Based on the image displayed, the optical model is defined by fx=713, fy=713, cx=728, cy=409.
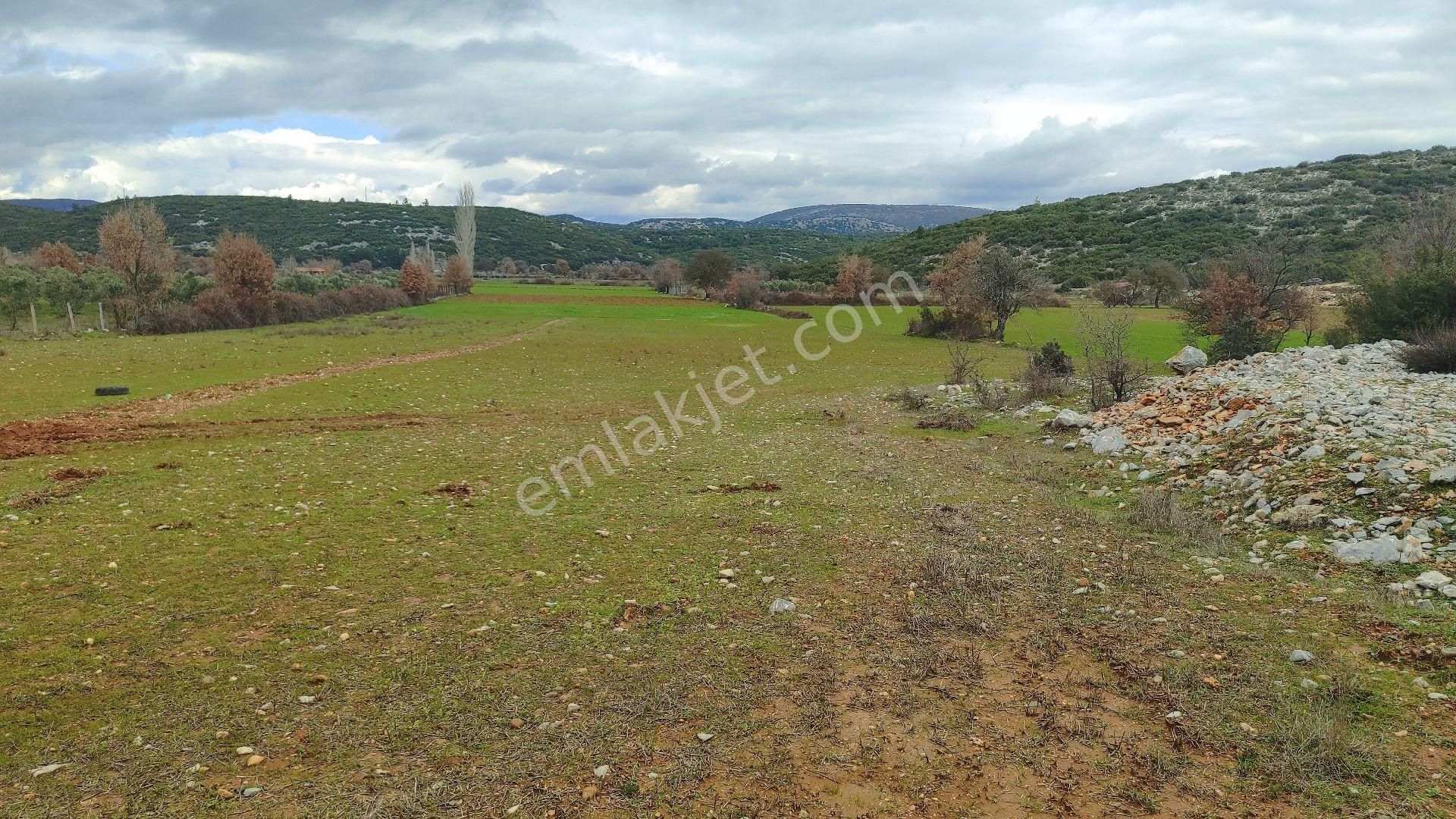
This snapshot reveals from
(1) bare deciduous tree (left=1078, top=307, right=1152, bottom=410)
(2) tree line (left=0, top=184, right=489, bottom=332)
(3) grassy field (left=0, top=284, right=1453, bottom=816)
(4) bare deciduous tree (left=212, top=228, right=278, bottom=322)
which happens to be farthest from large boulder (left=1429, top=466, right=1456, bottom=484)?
(4) bare deciduous tree (left=212, top=228, right=278, bottom=322)

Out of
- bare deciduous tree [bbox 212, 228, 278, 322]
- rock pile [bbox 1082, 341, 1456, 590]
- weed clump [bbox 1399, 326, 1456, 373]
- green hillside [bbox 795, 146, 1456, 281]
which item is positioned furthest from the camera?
green hillside [bbox 795, 146, 1456, 281]

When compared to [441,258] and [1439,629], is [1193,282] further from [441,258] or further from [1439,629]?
[441,258]

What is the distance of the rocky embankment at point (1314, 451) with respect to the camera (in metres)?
7.71

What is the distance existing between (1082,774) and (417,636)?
5.32 metres

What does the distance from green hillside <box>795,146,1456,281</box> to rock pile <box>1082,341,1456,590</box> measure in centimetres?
5100

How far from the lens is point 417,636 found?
635 cm

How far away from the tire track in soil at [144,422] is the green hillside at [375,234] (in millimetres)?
96636

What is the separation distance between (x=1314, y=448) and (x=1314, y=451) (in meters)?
0.08

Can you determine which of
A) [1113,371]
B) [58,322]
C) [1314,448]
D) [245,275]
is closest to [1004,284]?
[1113,371]

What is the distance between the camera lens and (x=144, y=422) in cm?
1561

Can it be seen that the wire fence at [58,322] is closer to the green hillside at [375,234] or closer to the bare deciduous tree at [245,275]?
the bare deciduous tree at [245,275]

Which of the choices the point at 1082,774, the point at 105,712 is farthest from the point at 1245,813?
the point at 105,712

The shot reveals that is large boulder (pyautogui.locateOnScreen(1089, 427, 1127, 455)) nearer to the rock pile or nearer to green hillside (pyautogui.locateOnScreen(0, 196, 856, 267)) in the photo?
the rock pile

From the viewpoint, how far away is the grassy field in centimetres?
431
